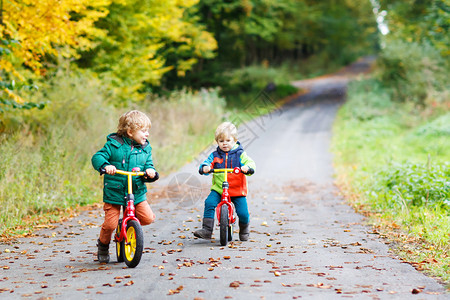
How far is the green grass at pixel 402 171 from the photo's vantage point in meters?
7.10

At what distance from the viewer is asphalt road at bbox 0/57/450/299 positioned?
4.78 meters

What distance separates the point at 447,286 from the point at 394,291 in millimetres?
582

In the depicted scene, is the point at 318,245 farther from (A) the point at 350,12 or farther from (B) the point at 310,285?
(A) the point at 350,12

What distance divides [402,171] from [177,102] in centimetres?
1215

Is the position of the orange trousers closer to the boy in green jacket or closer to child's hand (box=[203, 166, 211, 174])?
the boy in green jacket

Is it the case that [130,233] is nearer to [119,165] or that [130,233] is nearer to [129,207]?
[129,207]

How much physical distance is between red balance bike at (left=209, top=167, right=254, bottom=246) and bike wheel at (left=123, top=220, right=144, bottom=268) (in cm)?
140

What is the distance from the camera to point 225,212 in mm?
6797

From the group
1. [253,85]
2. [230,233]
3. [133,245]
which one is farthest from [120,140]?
[253,85]

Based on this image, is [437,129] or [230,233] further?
[437,129]

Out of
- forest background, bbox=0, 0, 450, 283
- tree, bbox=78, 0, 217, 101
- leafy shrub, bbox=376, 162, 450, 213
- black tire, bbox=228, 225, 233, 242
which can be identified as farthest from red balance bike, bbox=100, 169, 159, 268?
tree, bbox=78, 0, 217, 101

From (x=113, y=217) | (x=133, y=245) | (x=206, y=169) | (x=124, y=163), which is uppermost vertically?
(x=124, y=163)

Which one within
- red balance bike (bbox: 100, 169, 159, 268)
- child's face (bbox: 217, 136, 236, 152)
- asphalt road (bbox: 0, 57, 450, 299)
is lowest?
asphalt road (bbox: 0, 57, 450, 299)

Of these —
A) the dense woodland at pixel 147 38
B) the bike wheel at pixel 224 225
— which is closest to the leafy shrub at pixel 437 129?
the dense woodland at pixel 147 38
